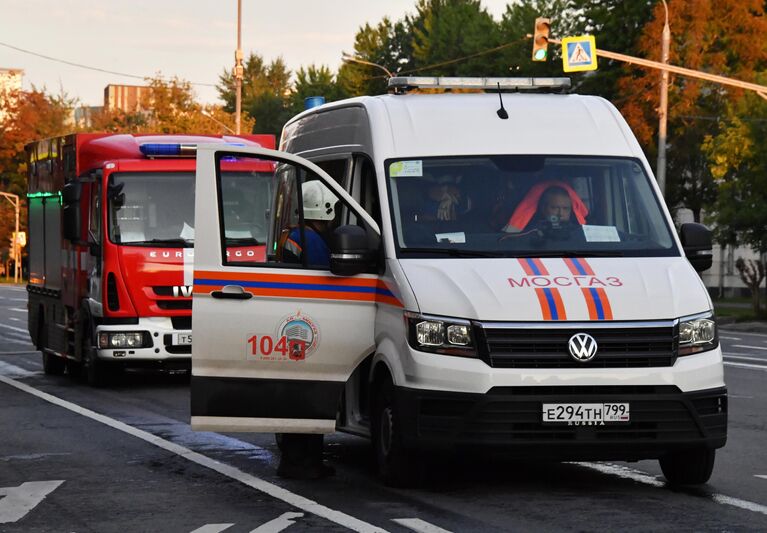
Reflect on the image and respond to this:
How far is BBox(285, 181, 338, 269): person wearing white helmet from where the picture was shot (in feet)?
33.0

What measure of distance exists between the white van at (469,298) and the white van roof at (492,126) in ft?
0.05

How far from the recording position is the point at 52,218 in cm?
2084

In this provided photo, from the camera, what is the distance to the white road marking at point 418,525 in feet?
26.9

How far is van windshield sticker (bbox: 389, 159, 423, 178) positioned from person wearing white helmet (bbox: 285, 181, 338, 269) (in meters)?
0.39

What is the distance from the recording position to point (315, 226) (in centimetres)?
1034

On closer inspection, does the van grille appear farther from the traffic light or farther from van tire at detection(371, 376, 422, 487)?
the traffic light

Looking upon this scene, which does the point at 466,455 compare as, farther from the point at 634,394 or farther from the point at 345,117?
the point at 345,117

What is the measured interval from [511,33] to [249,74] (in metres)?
78.9

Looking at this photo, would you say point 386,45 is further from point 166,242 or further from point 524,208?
point 524,208

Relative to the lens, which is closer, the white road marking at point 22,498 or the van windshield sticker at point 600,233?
the white road marking at point 22,498

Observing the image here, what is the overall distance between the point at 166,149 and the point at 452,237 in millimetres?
8930

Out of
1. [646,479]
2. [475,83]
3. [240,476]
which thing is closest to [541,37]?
[475,83]

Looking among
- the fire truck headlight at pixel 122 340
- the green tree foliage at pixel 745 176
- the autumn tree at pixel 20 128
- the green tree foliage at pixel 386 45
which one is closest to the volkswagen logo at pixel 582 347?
the fire truck headlight at pixel 122 340

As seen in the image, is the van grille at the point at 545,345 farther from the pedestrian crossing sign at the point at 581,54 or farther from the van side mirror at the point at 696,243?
the pedestrian crossing sign at the point at 581,54
